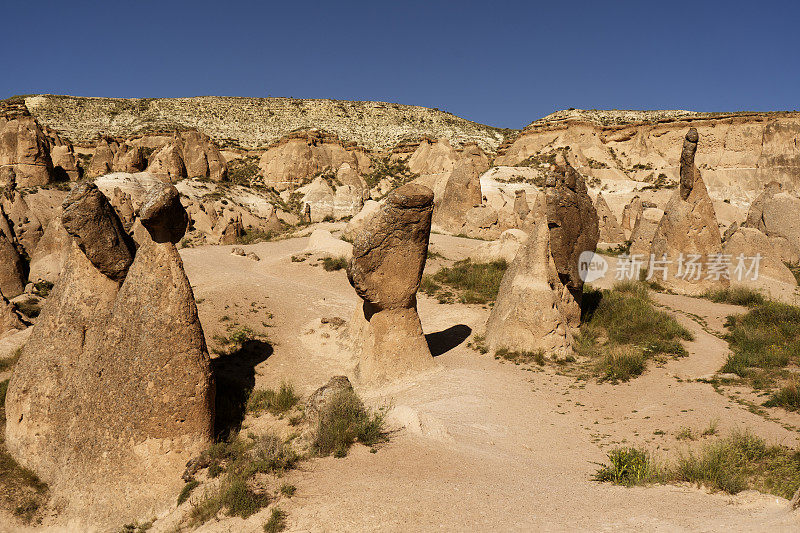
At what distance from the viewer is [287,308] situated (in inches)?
475

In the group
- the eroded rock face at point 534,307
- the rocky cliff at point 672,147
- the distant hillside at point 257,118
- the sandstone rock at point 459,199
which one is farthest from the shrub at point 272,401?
the distant hillside at point 257,118

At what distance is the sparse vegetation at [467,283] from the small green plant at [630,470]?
8.19 metres

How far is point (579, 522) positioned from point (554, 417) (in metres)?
3.37

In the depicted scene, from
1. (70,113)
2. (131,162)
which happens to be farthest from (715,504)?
(70,113)

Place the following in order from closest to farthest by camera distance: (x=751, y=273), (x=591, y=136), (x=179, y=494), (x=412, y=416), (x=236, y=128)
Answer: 1. (x=179, y=494)
2. (x=412, y=416)
3. (x=751, y=273)
4. (x=591, y=136)
5. (x=236, y=128)

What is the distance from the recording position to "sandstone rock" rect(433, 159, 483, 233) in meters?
25.5

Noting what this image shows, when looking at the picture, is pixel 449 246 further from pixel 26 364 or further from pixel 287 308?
pixel 26 364

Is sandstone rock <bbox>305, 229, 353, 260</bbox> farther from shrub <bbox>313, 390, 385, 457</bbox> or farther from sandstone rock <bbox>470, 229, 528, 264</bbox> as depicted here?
shrub <bbox>313, 390, 385, 457</bbox>

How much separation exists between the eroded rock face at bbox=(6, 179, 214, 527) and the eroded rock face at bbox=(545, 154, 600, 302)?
286 inches

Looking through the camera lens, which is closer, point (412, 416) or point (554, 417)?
point (412, 416)

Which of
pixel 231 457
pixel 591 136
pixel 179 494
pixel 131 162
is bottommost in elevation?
pixel 179 494

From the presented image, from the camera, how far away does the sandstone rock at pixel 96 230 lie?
→ 616cm

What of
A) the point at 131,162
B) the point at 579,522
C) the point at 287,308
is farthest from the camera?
the point at 131,162

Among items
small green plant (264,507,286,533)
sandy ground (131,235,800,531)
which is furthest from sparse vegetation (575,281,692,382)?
small green plant (264,507,286,533)
